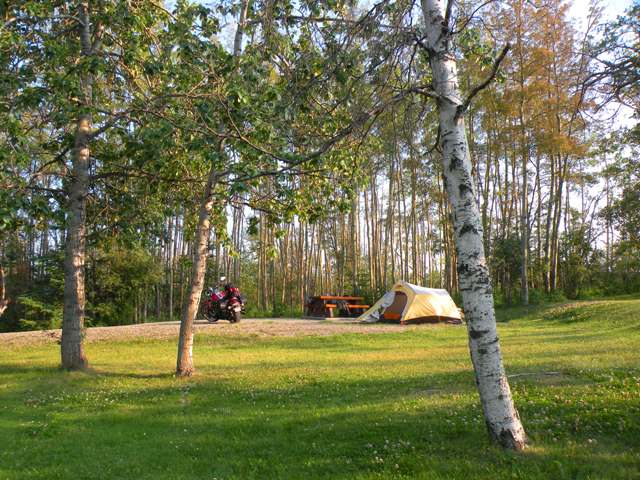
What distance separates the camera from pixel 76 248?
950cm

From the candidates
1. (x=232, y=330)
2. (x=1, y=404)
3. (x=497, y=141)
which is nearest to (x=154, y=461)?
(x=1, y=404)

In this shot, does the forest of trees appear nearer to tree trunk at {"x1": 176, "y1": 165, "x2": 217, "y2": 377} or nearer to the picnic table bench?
tree trunk at {"x1": 176, "y1": 165, "x2": 217, "y2": 377}

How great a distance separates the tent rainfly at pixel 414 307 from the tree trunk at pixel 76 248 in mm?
11973

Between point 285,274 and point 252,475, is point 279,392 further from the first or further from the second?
point 285,274

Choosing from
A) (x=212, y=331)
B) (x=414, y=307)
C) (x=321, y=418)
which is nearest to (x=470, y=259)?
(x=321, y=418)

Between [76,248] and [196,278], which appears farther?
[76,248]

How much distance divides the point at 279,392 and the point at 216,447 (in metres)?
2.45

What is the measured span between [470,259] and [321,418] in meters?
2.60

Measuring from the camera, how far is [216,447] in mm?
4898

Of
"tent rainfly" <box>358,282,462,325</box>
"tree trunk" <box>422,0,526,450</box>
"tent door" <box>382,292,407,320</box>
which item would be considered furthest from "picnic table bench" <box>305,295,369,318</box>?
"tree trunk" <box>422,0,526,450</box>

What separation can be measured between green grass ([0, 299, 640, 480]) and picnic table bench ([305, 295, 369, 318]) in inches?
455

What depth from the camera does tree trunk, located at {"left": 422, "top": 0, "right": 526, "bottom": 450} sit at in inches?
160

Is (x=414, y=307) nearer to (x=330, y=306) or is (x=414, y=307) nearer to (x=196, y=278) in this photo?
(x=330, y=306)

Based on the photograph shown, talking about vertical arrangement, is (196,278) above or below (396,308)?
above
